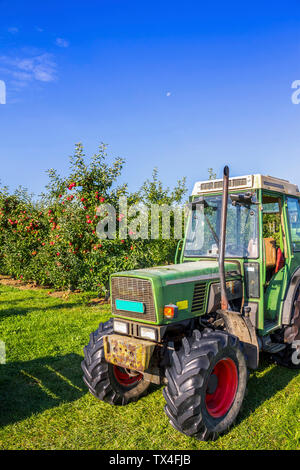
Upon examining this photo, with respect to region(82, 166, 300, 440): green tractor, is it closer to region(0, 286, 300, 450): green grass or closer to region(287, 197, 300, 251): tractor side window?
region(287, 197, 300, 251): tractor side window

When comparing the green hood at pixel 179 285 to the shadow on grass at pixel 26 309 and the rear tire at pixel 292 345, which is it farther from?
the shadow on grass at pixel 26 309

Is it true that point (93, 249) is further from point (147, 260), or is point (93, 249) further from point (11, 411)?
point (11, 411)

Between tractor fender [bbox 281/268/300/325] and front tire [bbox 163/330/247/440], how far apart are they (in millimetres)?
1338

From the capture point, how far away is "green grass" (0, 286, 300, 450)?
3.28 meters

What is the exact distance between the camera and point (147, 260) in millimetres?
8375

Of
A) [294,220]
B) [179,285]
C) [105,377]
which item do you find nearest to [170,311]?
[179,285]

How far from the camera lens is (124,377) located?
412 cm

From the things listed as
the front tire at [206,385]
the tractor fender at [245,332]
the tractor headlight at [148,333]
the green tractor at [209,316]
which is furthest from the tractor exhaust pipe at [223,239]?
the tractor headlight at [148,333]

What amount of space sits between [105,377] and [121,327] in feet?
1.89

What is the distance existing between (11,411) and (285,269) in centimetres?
374

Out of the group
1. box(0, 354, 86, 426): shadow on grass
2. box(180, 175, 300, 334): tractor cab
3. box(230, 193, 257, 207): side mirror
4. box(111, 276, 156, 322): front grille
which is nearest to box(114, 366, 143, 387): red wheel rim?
box(0, 354, 86, 426): shadow on grass

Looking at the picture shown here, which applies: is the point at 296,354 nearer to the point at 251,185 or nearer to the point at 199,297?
the point at 199,297

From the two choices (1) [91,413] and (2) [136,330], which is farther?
(1) [91,413]
